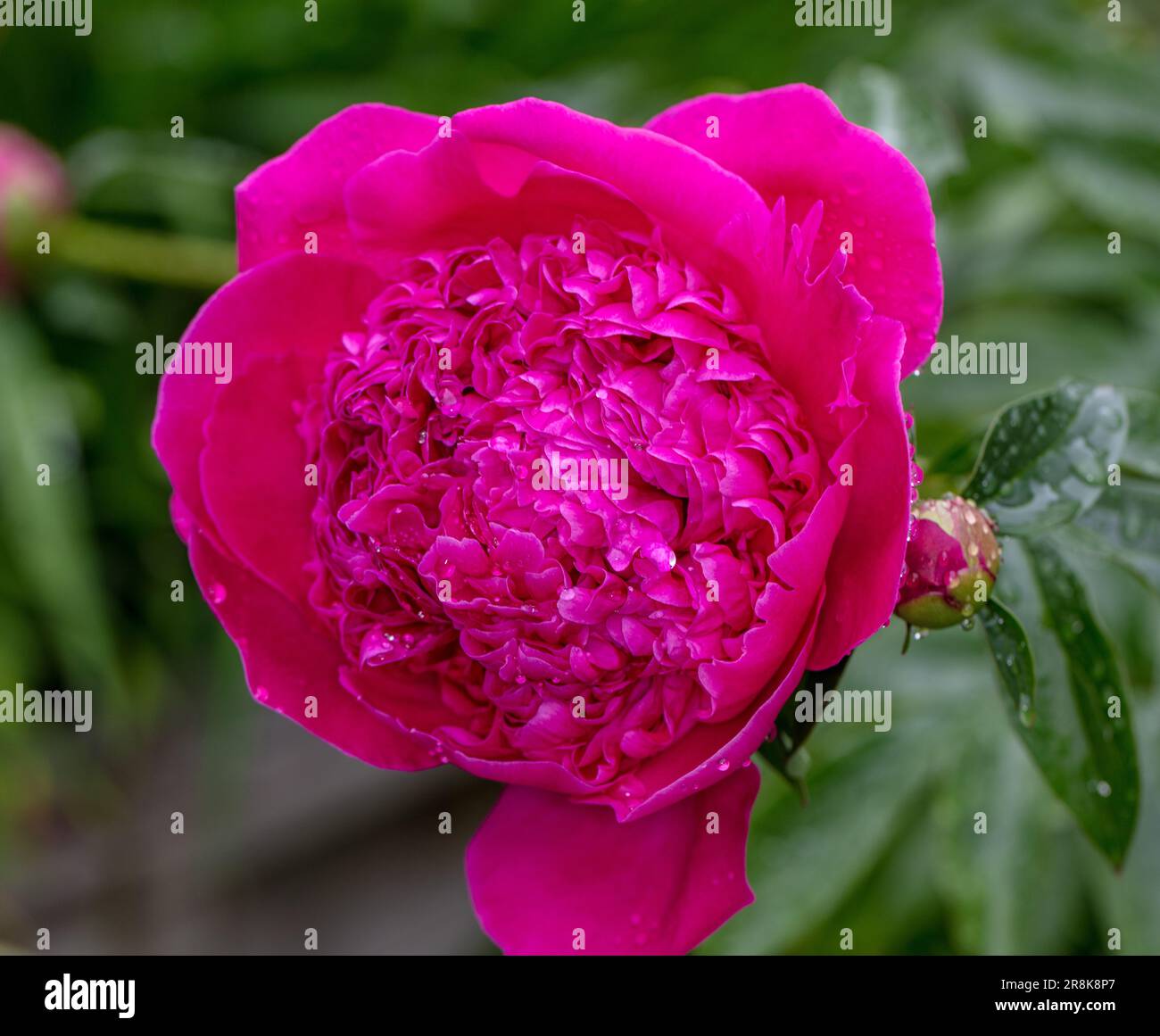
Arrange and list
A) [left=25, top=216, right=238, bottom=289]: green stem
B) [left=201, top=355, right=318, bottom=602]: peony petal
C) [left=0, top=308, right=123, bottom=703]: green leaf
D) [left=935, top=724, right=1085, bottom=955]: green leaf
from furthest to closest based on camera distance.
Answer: [left=0, top=308, right=123, bottom=703]: green leaf < [left=25, top=216, right=238, bottom=289]: green stem < [left=935, top=724, right=1085, bottom=955]: green leaf < [left=201, top=355, right=318, bottom=602]: peony petal

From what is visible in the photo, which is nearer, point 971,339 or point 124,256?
point 124,256

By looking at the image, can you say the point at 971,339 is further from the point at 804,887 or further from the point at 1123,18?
the point at 1123,18

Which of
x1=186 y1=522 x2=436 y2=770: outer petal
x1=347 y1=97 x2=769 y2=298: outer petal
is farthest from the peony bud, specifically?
x1=186 y1=522 x2=436 y2=770: outer petal

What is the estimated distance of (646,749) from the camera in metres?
0.53

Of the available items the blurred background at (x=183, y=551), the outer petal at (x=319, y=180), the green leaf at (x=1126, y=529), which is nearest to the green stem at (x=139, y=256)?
the blurred background at (x=183, y=551)

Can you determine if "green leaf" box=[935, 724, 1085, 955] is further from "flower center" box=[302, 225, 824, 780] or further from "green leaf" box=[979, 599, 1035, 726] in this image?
"flower center" box=[302, 225, 824, 780]

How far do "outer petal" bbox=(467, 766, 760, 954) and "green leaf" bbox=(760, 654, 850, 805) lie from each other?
17 millimetres

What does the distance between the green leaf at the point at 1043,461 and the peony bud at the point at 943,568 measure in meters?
0.07

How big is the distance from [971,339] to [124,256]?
855 mm

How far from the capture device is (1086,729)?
61cm

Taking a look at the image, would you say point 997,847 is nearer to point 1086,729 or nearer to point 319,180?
point 1086,729

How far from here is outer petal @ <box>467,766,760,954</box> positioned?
1.71 ft

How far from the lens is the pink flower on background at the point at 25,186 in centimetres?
120
